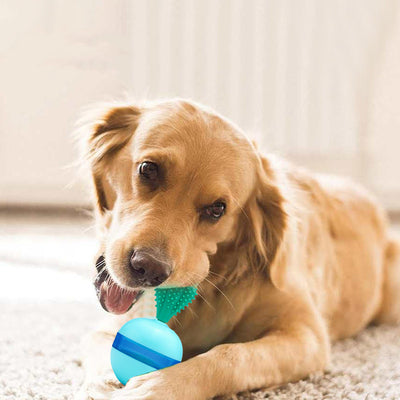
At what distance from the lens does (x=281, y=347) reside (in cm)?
166

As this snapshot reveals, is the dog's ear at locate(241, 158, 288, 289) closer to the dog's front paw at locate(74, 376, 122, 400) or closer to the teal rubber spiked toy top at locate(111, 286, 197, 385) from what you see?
the teal rubber spiked toy top at locate(111, 286, 197, 385)

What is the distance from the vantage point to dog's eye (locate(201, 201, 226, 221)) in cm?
163

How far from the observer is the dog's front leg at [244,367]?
1383mm

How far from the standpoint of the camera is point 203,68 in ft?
15.4

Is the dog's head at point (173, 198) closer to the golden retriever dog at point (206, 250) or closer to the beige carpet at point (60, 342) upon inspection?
the golden retriever dog at point (206, 250)

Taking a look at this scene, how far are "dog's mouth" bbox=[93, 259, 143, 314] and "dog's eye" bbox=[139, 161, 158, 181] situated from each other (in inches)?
10.5

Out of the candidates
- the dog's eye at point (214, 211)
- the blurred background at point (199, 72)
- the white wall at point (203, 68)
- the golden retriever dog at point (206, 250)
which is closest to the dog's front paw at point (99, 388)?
the golden retriever dog at point (206, 250)

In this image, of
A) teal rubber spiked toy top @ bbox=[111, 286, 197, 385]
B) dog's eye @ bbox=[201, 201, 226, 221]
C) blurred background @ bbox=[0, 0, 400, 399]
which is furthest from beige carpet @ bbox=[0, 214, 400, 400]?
blurred background @ bbox=[0, 0, 400, 399]

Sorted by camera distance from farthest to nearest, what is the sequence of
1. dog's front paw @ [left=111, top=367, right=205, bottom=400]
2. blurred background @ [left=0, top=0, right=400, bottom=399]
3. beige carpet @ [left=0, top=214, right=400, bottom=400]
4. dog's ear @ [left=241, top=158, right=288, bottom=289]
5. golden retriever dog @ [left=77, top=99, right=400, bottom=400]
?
blurred background @ [left=0, top=0, right=400, bottom=399] < dog's ear @ [left=241, top=158, right=288, bottom=289] < beige carpet @ [left=0, top=214, right=400, bottom=400] < golden retriever dog @ [left=77, top=99, right=400, bottom=400] < dog's front paw @ [left=111, top=367, right=205, bottom=400]

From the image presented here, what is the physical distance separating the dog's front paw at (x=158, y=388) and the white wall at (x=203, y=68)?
135 inches

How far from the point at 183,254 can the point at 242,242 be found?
315 millimetres

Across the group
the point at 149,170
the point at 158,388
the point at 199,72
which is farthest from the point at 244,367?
the point at 199,72

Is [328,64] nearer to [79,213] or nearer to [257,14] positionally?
[257,14]

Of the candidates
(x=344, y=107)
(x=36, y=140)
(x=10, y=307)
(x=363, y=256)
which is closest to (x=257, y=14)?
(x=344, y=107)
